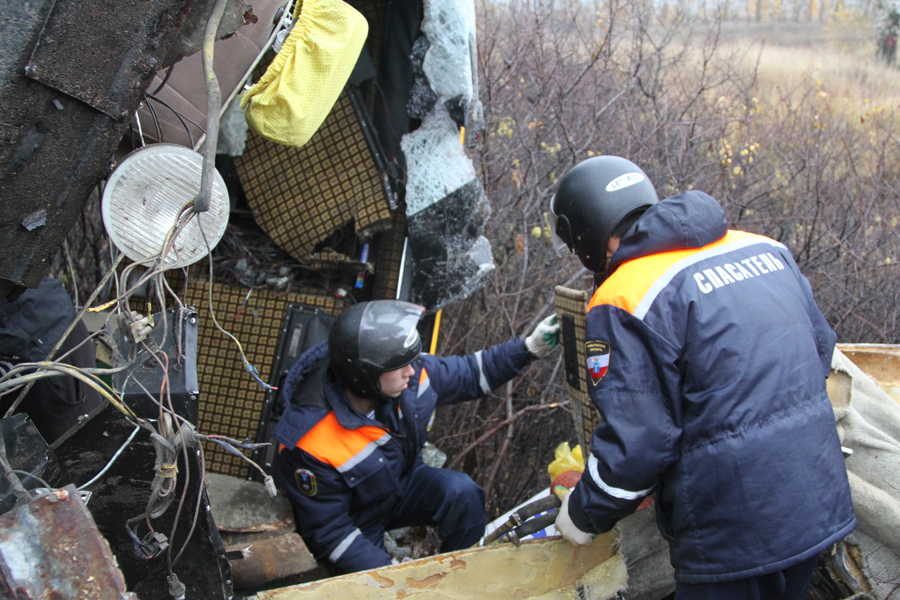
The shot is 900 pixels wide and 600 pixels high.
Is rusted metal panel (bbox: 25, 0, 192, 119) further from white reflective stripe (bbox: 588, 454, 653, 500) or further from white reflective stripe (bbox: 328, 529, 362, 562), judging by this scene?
white reflective stripe (bbox: 328, 529, 362, 562)

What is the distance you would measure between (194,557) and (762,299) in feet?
6.79

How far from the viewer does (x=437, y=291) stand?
3.79 meters

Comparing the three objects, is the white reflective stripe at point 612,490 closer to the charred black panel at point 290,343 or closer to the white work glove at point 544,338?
the white work glove at point 544,338

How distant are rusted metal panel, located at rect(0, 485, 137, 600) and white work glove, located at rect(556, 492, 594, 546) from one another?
148cm

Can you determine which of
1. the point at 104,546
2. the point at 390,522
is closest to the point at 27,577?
the point at 104,546

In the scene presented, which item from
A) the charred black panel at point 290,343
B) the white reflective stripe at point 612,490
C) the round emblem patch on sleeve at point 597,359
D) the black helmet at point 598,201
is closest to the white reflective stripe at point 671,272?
the round emblem patch on sleeve at point 597,359

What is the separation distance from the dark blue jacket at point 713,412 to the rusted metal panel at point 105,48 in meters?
1.56

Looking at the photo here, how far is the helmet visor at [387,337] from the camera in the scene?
279cm

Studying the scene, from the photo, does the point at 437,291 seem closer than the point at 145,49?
No

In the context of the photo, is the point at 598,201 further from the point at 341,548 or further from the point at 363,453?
the point at 341,548

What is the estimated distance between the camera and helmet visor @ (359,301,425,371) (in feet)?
9.17

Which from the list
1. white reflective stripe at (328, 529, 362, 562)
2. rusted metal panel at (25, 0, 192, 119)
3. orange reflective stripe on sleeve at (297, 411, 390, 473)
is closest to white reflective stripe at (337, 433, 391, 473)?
orange reflective stripe on sleeve at (297, 411, 390, 473)

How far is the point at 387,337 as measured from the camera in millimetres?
2809

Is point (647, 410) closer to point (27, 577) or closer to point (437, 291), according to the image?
point (27, 577)
